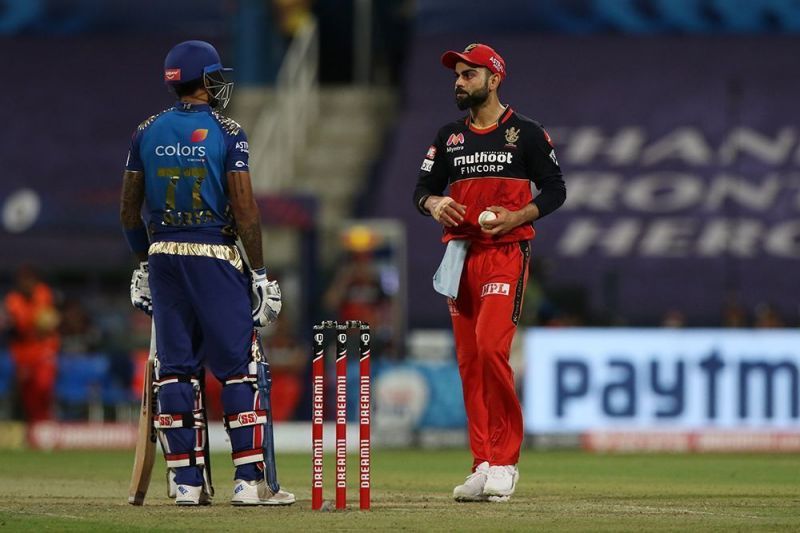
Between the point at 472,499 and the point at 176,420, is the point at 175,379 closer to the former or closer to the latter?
the point at 176,420

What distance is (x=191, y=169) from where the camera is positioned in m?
8.43

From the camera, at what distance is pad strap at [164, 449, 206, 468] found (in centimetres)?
842

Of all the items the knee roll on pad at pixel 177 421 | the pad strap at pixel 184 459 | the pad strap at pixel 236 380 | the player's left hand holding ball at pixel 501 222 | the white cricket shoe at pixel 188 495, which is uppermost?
the player's left hand holding ball at pixel 501 222

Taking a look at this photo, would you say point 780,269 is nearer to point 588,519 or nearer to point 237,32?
point 237,32

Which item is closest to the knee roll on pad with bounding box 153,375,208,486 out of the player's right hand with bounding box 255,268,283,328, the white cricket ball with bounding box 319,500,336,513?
the player's right hand with bounding box 255,268,283,328

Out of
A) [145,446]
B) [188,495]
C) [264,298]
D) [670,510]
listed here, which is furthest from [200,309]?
[670,510]

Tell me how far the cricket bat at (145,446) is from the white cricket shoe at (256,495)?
433mm

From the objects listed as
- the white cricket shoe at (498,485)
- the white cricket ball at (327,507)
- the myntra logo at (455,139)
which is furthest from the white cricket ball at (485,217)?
the white cricket ball at (327,507)

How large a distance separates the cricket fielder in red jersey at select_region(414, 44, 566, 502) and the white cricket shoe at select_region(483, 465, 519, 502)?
0.17 feet

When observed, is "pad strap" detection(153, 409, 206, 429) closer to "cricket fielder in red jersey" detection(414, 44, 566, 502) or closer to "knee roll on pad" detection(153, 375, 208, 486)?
"knee roll on pad" detection(153, 375, 208, 486)

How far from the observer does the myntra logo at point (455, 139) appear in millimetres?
9102

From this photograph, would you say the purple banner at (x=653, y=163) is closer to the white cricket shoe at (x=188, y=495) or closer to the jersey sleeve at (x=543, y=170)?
the jersey sleeve at (x=543, y=170)

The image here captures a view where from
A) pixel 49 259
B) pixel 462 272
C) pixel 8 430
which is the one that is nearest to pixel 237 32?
pixel 49 259

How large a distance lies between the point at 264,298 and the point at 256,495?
0.92 meters
